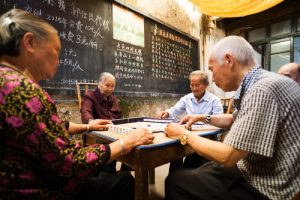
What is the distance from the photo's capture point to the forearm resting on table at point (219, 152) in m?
0.92

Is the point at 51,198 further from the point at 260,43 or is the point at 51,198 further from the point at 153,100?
the point at 260,43

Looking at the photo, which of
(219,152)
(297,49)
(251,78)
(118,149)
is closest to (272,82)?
(251,78)

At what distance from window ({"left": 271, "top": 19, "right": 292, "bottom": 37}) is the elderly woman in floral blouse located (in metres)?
5.96

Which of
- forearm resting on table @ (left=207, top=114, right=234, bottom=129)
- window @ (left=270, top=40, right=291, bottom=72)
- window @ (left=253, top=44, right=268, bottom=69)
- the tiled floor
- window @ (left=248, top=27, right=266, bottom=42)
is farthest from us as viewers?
window @ (left=253, top=44, right=268, bottom=69)

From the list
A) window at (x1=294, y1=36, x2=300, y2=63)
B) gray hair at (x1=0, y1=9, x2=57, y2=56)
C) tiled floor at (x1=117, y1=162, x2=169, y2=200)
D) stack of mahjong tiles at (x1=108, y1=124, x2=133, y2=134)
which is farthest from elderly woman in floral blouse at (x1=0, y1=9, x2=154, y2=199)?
window at (x1=294, y1=36, x2=300, y2=63)

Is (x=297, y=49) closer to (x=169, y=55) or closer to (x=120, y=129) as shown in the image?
(x=169, y=55)

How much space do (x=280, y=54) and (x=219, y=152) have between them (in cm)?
570

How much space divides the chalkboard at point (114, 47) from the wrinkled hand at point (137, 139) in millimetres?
1684

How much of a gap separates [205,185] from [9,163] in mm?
839

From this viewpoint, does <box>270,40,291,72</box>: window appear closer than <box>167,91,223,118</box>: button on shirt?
No

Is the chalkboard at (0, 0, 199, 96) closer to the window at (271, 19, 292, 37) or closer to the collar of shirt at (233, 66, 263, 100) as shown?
the collar of shirt at (233, 66, 263, 100)

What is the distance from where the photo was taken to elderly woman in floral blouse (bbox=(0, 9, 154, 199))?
682 mm

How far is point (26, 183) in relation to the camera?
0.72 m

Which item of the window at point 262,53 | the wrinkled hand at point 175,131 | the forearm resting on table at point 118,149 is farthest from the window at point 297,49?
the forearm resting on table at point 118,149
